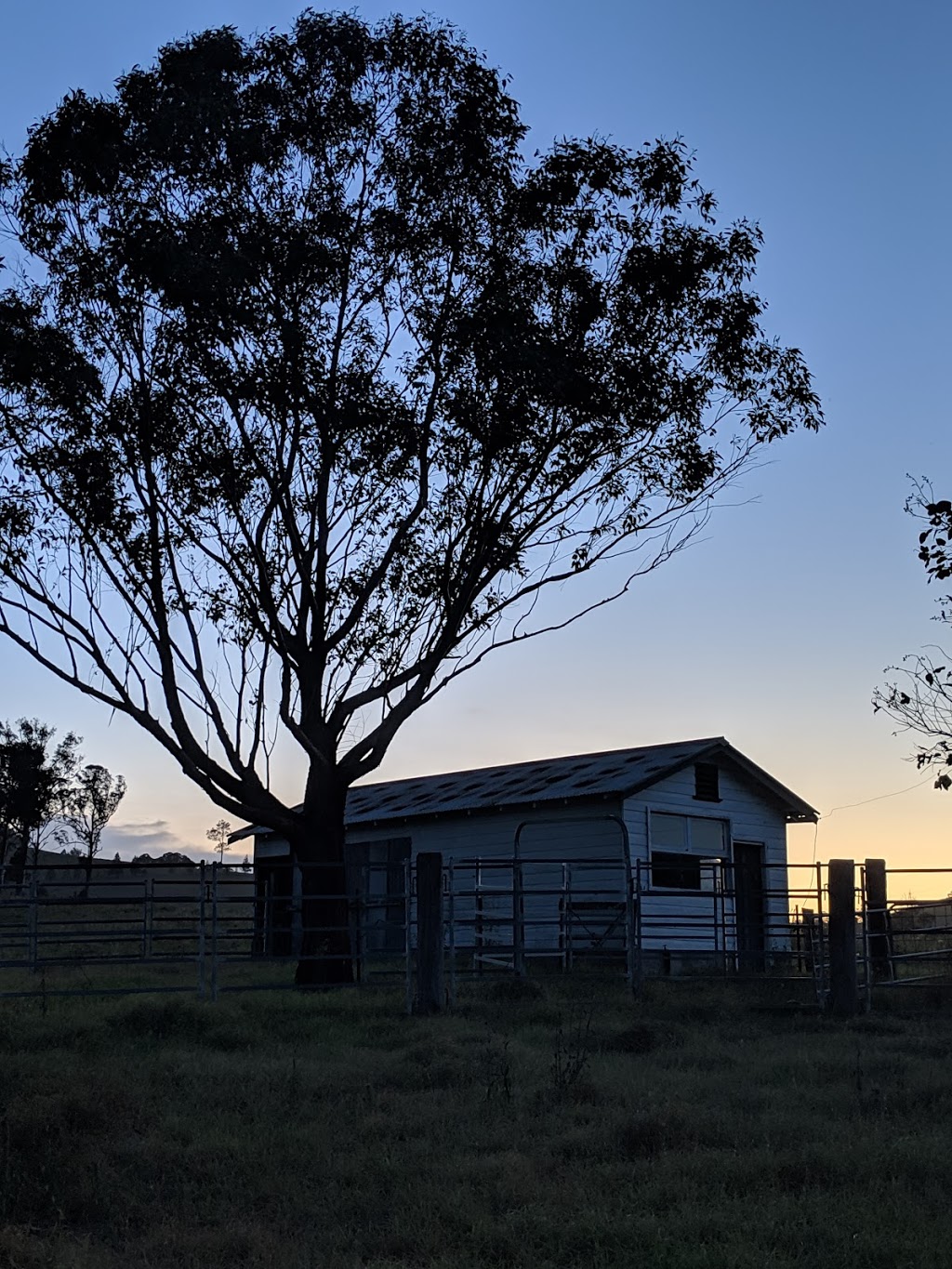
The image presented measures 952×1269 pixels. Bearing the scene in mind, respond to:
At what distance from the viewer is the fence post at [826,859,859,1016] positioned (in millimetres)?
18297

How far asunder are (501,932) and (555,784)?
10.9 feet

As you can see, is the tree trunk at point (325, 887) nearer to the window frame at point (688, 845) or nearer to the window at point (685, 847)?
the window frame at point (688, 845)

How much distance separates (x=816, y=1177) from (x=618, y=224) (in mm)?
18036

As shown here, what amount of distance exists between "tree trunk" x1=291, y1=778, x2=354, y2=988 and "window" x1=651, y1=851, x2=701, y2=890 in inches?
272

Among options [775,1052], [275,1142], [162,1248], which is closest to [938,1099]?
[775,1052]

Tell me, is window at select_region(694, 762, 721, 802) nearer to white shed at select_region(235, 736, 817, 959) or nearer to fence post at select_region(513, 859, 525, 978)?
white shed at select_region(235, 736, 817, 959)

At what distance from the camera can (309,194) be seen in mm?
22484

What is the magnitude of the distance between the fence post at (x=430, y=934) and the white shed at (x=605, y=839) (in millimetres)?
5579

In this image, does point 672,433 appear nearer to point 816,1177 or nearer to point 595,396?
point 595,396

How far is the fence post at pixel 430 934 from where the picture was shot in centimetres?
1742

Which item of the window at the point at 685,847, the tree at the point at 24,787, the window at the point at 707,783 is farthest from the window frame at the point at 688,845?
the tree at the point at 24,787

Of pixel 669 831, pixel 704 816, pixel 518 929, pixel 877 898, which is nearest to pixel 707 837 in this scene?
pixel 704 816

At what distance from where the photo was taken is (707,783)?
28.4 m

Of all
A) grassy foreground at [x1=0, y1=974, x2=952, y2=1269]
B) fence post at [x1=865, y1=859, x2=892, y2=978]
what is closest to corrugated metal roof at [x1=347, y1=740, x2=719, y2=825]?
fence post at [x1=865, y1=859, x2=892, y2=978]
